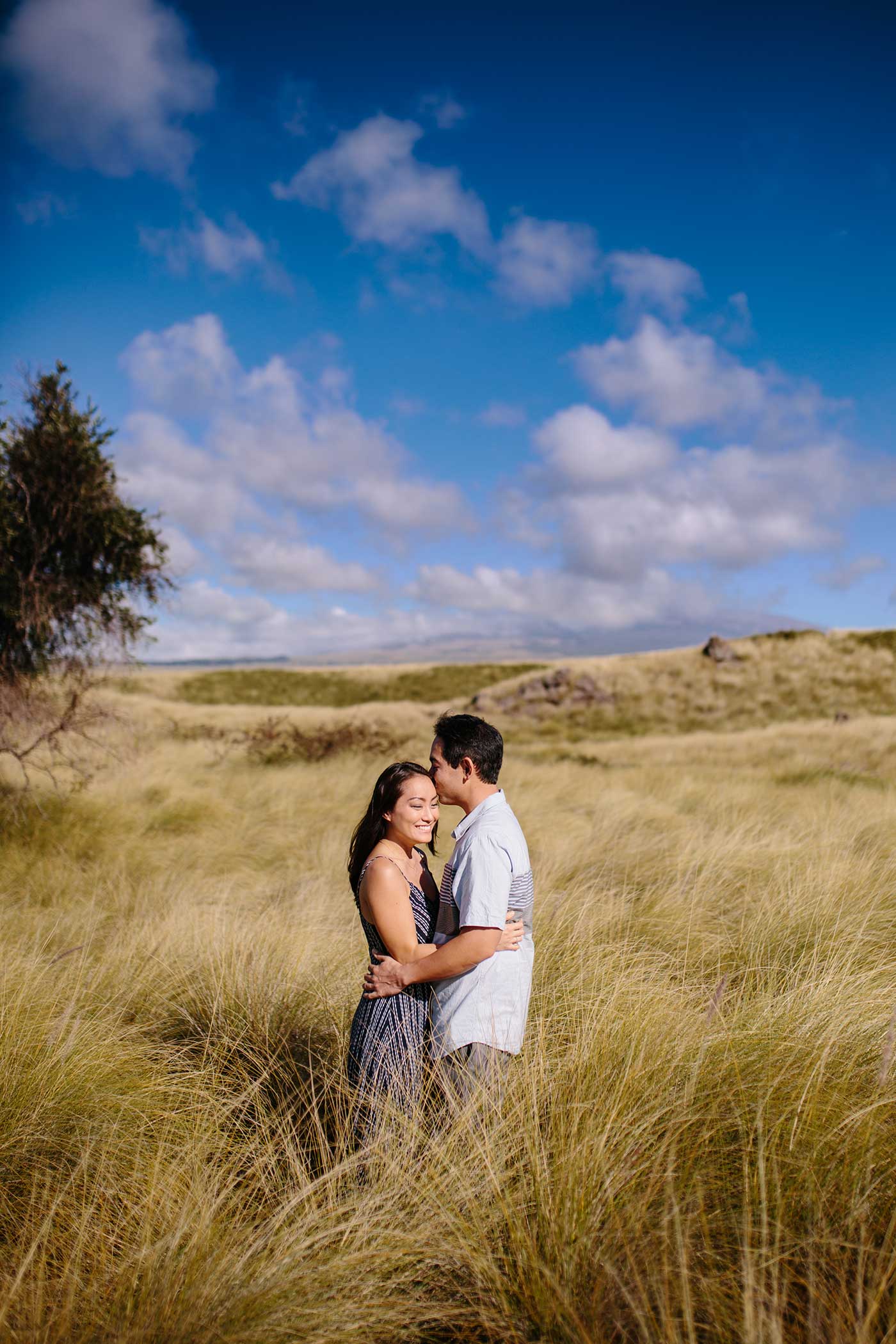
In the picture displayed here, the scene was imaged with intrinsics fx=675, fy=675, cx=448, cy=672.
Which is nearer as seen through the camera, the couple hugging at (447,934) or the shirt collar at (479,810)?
the couple hugging at (447,934)

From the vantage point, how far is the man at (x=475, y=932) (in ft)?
6.88

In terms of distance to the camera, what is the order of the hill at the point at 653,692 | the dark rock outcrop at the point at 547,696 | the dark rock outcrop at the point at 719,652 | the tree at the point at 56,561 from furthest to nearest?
the dark rock outcrop at the point at 719,652 → the dark rock outcrop at the point at 547,696 → the hill at the point at 653,692 → the tree at the point at 56,561

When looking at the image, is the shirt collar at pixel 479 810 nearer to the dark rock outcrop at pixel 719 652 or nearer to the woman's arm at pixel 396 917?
the woman's arm at pixel 396 917

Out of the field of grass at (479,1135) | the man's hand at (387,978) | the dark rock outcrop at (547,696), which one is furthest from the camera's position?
the dark rock outcrop at (547,696)

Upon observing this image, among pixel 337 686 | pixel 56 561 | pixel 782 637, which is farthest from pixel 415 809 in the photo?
pixel 337 686

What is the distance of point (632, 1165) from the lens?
1.95 m

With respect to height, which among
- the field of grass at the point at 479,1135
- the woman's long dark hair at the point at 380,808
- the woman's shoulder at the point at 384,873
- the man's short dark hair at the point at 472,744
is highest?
the man's short dark hair at the point at 472,744

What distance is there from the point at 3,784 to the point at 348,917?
5.31 m

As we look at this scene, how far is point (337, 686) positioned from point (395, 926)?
47.5m

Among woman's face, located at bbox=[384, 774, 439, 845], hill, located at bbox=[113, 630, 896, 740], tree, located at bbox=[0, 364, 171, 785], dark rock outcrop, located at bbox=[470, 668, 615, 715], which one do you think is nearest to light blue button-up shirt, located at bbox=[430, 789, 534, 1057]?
woman's face, located at bbox=[384, 774, 439, 845]

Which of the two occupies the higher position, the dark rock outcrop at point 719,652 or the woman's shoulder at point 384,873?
the dark rock outcrop at point 719,652

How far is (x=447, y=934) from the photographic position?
7.68 feet

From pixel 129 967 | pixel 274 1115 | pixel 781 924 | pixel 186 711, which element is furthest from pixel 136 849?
pixel 186 711

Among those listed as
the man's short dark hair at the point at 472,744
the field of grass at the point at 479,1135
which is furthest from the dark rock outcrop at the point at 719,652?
the man's short dark hair at the point at 472,744
